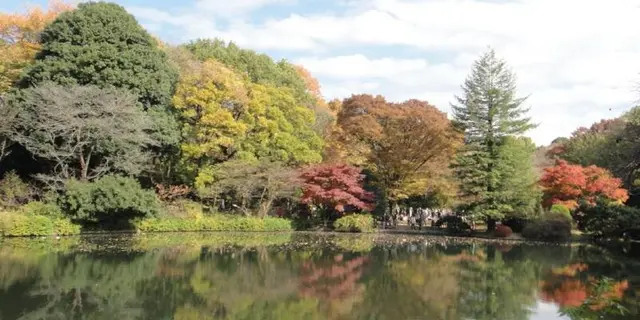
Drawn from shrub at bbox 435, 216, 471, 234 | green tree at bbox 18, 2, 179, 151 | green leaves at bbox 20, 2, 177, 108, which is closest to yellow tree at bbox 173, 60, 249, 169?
green tree at bbox 18, 2, 179, 151

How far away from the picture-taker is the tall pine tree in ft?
88.6

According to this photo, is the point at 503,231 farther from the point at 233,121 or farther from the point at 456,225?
the point at 233,121

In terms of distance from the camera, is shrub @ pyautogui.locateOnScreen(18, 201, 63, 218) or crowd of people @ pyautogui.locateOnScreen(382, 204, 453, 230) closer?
shrub @ pyautogui.locateOnScreen(18, 201, 63, 218)

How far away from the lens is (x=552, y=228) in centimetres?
2547

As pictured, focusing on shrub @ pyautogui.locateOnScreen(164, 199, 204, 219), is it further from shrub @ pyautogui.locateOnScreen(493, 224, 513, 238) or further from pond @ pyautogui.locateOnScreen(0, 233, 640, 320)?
shrub @ pyautogui.locateOnScreen(493, 224, 513, 238)

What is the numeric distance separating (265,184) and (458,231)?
405 inches

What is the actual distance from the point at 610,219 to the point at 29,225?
80.7 ft

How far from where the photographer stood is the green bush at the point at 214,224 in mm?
26086

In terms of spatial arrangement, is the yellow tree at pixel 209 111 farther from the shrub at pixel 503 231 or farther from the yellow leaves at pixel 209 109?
the shrub at pixel 503 231

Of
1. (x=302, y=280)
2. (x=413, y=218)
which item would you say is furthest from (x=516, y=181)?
(x=302, y=280)

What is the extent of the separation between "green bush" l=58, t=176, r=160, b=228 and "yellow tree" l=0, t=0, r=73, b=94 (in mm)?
7447

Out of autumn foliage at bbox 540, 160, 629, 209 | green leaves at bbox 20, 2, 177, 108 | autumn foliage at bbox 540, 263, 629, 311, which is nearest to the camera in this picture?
autumn foliage at bbox 540, 263, 629, 311

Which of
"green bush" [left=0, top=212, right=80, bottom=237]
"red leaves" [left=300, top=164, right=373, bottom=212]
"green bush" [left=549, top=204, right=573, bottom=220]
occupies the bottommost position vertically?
"green bush" [left=0, top=212, right=80, bottom=237]

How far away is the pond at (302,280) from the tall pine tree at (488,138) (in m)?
4.78
